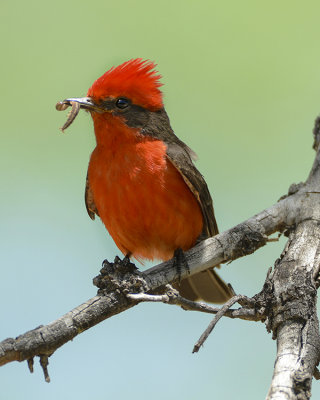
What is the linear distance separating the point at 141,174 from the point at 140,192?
137mm

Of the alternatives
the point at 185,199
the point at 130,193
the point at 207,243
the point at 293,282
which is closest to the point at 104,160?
the point at 130,193

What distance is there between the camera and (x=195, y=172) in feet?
15.4

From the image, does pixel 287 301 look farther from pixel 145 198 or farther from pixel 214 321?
pixel 145 198

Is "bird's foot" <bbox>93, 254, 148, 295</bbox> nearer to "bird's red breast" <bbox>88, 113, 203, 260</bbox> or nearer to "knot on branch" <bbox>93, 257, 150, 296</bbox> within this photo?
"knot on branch" <bbox>93, 257, 150, 296</bbox>

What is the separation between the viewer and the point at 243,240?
3867 millimetres

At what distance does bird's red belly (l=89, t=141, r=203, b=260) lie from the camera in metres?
4.49

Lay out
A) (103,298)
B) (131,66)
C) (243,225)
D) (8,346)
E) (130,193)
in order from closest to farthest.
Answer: (8,346) < (103,298) < (243,225) < (130,193) < (131,66)

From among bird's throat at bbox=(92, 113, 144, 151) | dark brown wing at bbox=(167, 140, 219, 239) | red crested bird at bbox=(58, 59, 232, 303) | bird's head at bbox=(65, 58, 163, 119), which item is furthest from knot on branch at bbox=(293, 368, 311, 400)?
bird's head at bbox=(65, 58, 163, 119)

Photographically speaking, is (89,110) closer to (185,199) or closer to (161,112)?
(161,112)

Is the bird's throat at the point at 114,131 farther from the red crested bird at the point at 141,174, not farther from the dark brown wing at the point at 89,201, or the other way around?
the dark brown wing at the point at 89,201

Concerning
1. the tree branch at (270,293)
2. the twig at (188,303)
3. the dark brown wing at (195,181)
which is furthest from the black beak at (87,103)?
the twig at (188,303)

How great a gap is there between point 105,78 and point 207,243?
1.53 meters

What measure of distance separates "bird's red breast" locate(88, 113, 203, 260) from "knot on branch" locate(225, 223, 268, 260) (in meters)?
0.76

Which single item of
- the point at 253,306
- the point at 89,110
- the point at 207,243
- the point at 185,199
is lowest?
the point at 253,306
